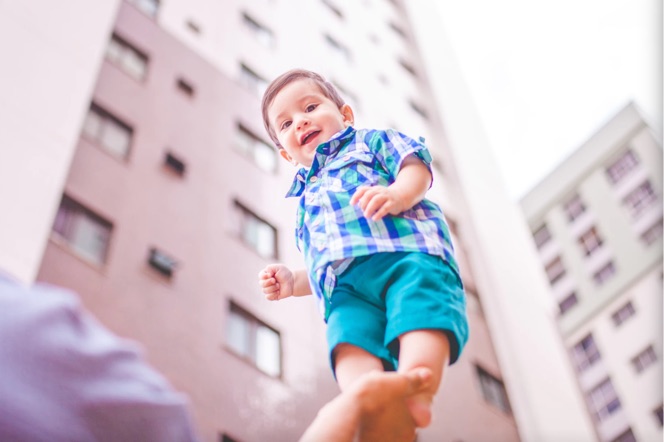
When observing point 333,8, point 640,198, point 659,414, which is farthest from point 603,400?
point 333,8

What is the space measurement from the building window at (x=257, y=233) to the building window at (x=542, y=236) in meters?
21.6

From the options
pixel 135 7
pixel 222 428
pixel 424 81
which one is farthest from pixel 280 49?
pixel 424 81

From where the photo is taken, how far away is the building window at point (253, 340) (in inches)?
251

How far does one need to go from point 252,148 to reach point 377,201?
7324mm

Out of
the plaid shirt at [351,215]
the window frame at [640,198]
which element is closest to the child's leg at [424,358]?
the plaid shirt at [351,215]

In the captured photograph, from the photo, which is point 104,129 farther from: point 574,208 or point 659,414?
point 574,208

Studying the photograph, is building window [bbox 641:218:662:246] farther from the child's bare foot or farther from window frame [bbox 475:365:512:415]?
the child's bare foot

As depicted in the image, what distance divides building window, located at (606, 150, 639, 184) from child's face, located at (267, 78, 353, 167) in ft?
85.1

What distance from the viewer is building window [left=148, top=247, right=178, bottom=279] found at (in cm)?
616

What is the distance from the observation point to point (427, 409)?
0.79 meters

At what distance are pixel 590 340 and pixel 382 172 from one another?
24.4m

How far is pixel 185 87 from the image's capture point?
839cm

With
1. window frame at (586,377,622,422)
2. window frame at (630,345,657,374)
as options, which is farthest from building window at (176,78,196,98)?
window frame at (586,377,622,422)

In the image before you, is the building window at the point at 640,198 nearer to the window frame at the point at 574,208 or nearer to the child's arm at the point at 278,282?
the window frame at the point at 574,208
